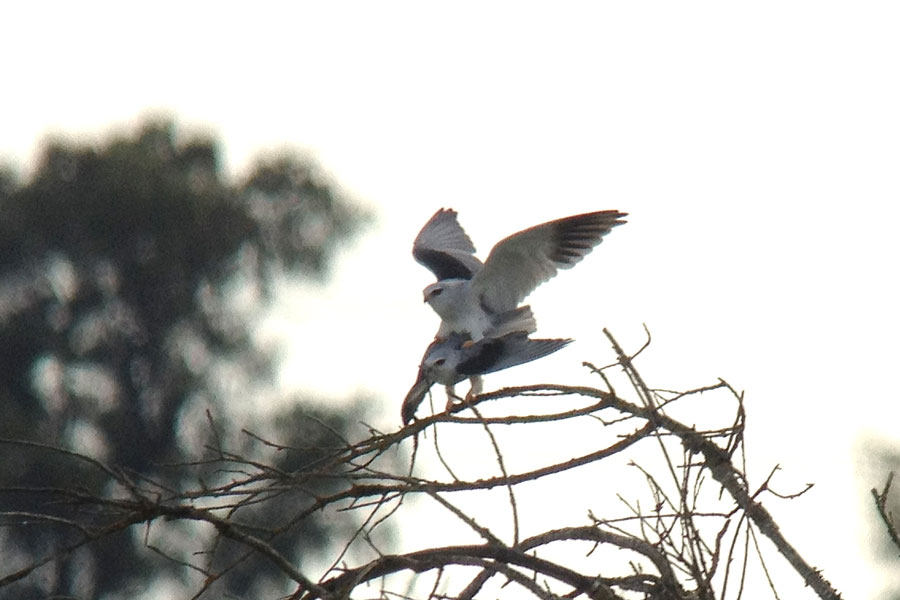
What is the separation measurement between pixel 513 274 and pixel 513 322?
206 mm

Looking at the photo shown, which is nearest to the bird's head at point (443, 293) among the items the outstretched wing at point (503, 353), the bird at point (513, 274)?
the bird at point (513, 274)

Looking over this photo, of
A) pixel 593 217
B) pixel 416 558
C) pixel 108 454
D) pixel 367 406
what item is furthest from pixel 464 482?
pixel 108 454

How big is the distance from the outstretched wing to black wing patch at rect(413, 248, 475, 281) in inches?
35.6

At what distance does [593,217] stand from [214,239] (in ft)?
57.6

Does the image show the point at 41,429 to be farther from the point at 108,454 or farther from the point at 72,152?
the point at 72,152

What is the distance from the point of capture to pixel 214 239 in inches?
864

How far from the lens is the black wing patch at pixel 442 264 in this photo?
5.62 metres

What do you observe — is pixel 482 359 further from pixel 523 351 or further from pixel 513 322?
pixel 513 322

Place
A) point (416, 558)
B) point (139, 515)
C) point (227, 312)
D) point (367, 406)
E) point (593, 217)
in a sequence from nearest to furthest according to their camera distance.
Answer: point (139, 515)
point (416, 558)
point (593, 217)
point (367, 406)
point (227, 312)

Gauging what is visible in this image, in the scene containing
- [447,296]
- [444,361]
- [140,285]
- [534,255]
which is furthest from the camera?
[140,285]

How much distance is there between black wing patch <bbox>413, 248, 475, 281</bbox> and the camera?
562 cm

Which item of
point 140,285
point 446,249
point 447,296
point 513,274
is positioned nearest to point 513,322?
point 513,274

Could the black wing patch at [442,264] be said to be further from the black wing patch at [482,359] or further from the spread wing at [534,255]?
the black wing patch at [482,359]

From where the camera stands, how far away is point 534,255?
494 cm
